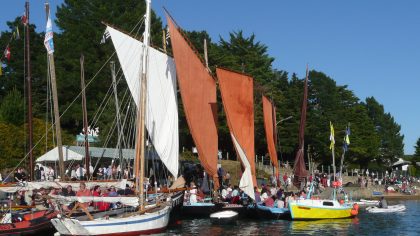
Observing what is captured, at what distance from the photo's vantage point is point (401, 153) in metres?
138

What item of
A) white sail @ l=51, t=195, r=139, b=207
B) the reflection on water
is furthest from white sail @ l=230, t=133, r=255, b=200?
white sail @ l=51, t=195, r=139, b=207

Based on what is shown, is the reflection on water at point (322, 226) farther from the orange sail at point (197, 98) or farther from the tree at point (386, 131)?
the tree at point (386, 131)

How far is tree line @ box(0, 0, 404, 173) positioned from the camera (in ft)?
220

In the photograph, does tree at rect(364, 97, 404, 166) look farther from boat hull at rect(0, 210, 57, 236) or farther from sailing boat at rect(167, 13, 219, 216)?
boat hull at rect(0, 210, 57, 236)

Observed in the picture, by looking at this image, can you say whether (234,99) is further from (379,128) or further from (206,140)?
(379,128)

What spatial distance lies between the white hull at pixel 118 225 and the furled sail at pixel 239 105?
1218 centimetres

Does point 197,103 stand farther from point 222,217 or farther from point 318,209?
point 318,209

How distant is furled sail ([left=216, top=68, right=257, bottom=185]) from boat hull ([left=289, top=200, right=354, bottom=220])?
394 centimetres

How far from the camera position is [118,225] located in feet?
96.8

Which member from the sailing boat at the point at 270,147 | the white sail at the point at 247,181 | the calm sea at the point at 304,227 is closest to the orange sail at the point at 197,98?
the white sail at the point at 247,181

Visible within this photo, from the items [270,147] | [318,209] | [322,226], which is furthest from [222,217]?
[270,147]

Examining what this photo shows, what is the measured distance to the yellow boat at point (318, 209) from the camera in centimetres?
4122

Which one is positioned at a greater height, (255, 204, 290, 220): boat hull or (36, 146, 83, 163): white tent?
(36, 146, 83, 163): white tent

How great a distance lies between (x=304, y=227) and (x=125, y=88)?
35.2 metres
